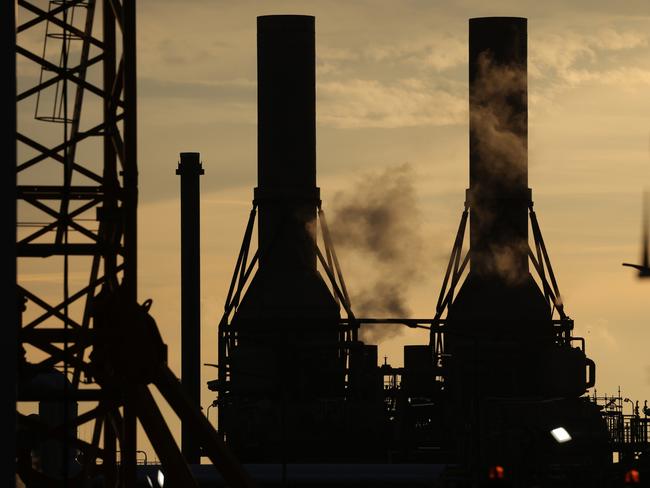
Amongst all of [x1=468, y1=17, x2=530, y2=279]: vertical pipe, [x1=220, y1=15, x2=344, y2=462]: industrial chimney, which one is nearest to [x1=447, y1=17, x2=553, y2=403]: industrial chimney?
[x1=468, y1=17, x2=530, y2=279]: vertical pipe

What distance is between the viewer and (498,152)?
67.3 meters

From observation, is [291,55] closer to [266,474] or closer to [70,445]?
[266,474]

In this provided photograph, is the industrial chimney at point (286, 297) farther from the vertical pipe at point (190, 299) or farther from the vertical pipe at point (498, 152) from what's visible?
the vertical pipe at point (190, 299)

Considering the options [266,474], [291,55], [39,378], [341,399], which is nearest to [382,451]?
[341,399]

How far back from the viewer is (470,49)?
67750mm

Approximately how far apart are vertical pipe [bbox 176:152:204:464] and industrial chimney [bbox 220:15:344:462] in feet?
21.2

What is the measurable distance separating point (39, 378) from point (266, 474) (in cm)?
2183

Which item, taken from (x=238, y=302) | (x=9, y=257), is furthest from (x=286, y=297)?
(x=9, y=257)

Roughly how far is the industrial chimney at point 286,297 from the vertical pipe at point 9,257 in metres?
41.5

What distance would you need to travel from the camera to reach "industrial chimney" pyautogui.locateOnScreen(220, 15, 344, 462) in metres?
66.8

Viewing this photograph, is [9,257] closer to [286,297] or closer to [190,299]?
[286,297]

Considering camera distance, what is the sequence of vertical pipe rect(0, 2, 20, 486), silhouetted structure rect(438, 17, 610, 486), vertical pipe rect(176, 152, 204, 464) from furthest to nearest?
1. vertical pipe rect(176, 152, 204, 464)
2. silhouetted structure rect(438, 17, 610, 486)
3. vertical pipe rect(0, 2, 20, 486)

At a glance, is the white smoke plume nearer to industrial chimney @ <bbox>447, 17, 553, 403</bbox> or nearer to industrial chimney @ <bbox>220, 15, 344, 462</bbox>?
industrial chimney @ <bbox>447, 17, 553, 403</bbox>

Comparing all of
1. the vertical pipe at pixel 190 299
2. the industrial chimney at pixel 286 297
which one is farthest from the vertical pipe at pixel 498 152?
the vertical pipe at pixel 190 299
